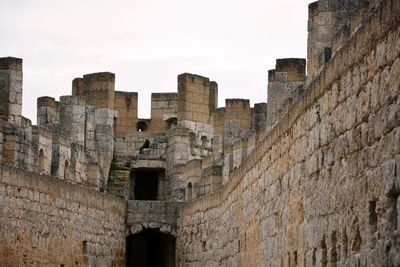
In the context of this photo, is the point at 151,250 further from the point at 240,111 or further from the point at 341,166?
the point at 341,166

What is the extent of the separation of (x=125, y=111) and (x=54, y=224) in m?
17.4

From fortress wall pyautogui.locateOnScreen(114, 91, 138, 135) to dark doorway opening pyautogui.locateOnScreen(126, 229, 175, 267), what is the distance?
13.9 feet

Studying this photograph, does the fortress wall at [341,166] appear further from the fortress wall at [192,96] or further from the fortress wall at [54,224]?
the fortress wall at [192,96]

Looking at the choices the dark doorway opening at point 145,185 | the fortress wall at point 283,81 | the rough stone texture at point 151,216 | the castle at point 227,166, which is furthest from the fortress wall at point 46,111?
the fortress wall at point 283,81

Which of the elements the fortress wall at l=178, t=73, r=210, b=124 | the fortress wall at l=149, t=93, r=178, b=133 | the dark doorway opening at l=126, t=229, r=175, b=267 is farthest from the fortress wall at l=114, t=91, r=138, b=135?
the dark doorway opening at l=126, t=229, r=175, b=267

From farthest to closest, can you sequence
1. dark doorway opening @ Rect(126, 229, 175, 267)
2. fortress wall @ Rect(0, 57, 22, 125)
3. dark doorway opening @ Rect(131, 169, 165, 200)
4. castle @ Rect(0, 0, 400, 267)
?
dark doorway opening @ Rect(131, 169, 165, 200) → dark doorway opening @ Rect(126, 229, 175, 267) → fortress wall @ Rect(0, 57, 22, 125) → castle @ Rect(0, 0, 400, 267)

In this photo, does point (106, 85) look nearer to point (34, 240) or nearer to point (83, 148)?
point (83, 148)

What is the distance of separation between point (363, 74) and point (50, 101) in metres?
26.9

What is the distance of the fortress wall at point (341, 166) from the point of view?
9.03 meters

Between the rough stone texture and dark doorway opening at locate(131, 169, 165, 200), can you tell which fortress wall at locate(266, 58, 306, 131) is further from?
dark doorway opening at locate(131, 169, 165, 200)

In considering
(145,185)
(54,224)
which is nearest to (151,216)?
(54,224)

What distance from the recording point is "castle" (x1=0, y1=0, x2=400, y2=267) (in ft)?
31.6

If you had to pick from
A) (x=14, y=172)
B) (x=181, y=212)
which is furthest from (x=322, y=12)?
(x=181, y=212)

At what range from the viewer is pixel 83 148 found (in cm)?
3438
